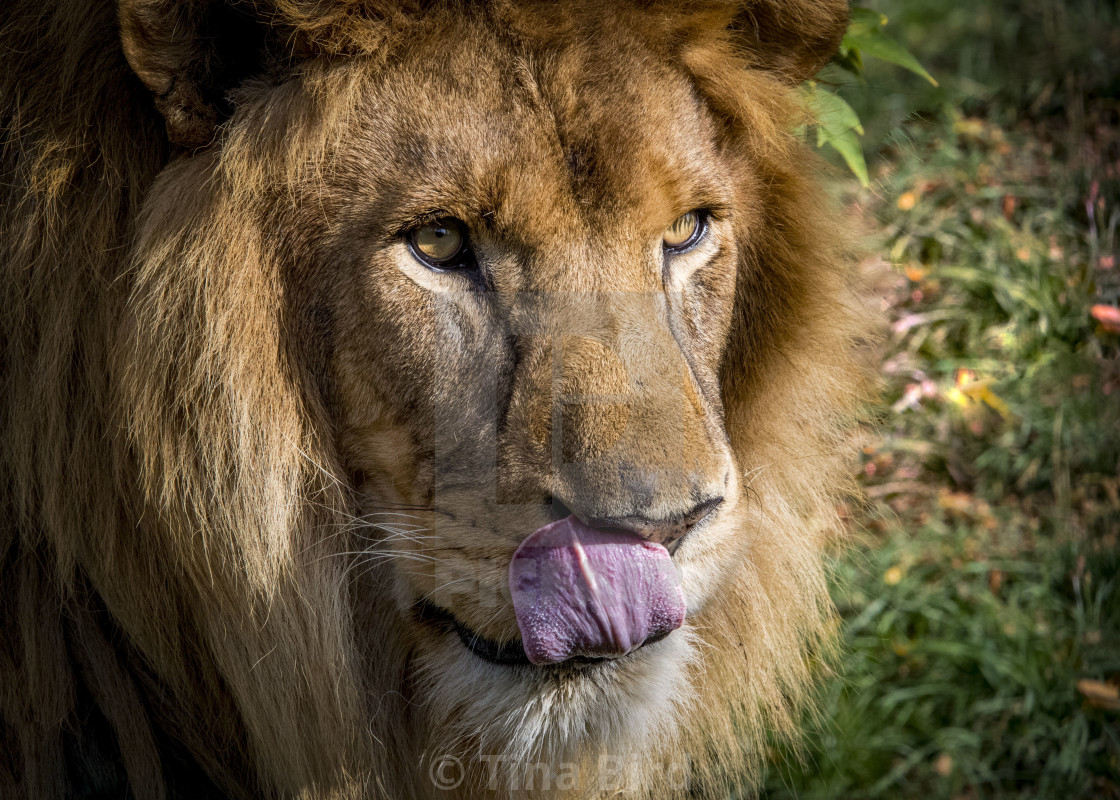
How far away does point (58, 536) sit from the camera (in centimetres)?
194

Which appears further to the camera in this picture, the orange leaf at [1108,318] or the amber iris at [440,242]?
the orange leaf at [1108,318]

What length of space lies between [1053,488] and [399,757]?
257cm

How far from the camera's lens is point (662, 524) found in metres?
1.65

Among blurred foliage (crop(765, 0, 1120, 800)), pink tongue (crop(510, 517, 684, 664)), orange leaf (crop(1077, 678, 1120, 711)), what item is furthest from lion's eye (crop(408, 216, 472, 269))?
orange leaf (crop(1077, 678, 1120, 711))

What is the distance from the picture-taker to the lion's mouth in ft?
5.74

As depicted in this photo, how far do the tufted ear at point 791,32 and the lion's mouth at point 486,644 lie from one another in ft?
4.26

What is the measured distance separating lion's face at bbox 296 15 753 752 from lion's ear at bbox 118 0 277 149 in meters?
0.24

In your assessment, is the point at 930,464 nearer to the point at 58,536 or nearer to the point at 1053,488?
the point at 1053,488

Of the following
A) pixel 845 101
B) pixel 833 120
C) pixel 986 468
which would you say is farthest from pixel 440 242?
pixel 986 468

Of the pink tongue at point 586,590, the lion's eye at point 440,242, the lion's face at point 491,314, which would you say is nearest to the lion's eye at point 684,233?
the lion's face at point 491,314

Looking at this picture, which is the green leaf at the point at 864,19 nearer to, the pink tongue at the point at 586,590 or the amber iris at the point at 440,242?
the amber iris at the point at 440,242

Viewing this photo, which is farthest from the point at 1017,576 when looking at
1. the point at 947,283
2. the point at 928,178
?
the point at 928,178

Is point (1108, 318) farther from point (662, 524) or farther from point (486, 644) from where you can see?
point (486, 644)

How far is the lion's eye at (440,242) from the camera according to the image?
1.82m
